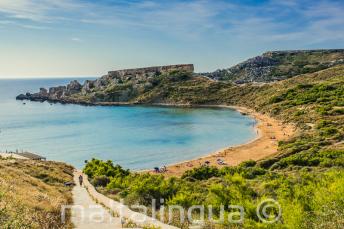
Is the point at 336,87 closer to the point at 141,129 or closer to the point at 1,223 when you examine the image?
the point at 141,129

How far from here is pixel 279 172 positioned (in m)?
31.6

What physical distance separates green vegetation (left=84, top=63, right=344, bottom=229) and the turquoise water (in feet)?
39.7

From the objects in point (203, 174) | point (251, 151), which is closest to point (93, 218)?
point (203, 174)

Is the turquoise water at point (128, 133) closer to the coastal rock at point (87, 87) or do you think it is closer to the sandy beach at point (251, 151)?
the sandy beach at point (251, 151)

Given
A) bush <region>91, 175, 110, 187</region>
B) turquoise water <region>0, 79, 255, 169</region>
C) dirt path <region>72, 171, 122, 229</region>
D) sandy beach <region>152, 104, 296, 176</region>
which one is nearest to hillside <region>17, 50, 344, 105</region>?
turquoise water <region>0, 79, 255, 169</region>

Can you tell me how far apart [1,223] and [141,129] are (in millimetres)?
76220

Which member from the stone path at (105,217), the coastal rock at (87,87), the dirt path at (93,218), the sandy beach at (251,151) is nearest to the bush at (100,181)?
the stone path at (105,217)

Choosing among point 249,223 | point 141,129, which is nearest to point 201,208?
point 249,223

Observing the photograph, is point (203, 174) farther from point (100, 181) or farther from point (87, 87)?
point (87, 87)

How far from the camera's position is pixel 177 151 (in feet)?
199

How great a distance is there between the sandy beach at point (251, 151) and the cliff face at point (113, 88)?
78716 millimetres

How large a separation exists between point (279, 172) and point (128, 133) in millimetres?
53049

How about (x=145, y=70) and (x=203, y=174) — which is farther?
(x=145, y=70)

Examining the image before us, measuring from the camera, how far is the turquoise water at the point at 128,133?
59.9 meters
